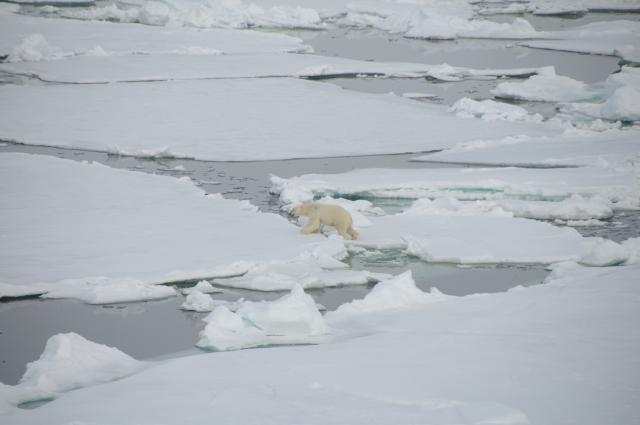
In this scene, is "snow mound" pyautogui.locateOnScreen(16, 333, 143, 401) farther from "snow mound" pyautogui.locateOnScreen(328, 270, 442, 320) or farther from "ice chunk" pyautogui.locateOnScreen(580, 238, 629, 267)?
"ice chunk" pyautogui.locateOnScreen(580, 238, 629, 267)

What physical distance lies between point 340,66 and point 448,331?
12711mm

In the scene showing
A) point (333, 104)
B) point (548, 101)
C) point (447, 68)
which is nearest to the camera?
point (333, 104)

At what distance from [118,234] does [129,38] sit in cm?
1310

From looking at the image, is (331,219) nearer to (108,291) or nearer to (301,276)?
(301,276)

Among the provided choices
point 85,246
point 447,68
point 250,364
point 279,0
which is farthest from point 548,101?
point 279,0

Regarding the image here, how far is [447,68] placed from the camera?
1659 centimetres

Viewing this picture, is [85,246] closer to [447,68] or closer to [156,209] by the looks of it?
[156,209]

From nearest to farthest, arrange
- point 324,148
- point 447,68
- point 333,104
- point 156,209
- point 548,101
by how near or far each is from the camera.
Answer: point 156,209, point 324,148, point 333,104, point 548,101, point 447,68

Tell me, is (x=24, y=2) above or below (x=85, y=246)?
above

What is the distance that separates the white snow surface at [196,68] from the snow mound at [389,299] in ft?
34.1

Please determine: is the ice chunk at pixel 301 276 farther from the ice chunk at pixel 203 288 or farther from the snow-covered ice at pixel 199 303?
the snow-covered ice at pixel 199 303

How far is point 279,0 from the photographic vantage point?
86.2 feet

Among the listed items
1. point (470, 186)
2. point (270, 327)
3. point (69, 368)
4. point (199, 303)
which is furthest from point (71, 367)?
point (470, 186)

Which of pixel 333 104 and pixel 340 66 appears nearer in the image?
pixel 333 104
